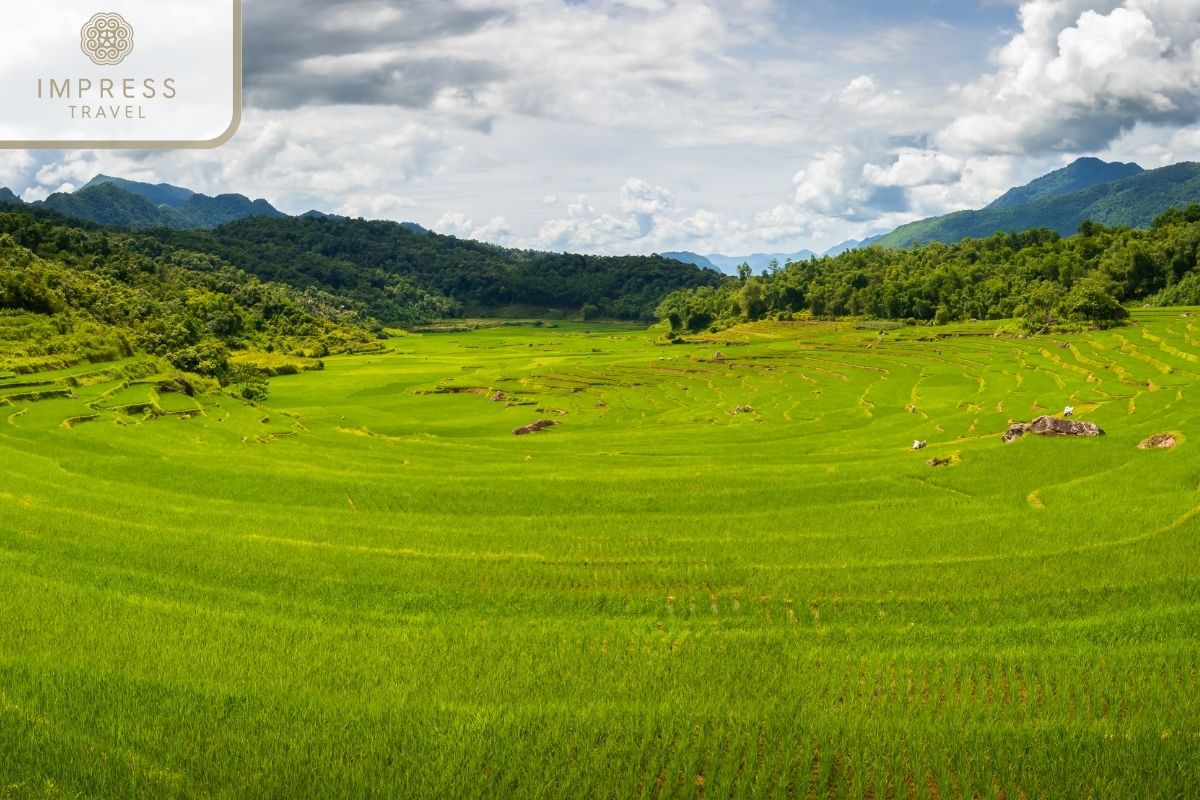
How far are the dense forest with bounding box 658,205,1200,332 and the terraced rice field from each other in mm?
89538

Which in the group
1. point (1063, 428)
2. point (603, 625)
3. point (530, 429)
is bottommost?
point (530, 429)

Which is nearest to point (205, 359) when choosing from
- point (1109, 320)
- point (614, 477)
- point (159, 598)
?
point (614, 477)

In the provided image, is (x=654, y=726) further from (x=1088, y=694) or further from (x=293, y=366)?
(x=293, y=366)

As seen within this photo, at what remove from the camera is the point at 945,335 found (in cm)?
10719

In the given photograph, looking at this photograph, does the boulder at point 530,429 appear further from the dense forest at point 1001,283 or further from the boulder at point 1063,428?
the dense forest at point 1001,283

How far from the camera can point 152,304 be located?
→ 3952 inches

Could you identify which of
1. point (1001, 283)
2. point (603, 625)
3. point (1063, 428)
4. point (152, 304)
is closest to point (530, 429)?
point (1063, 428)

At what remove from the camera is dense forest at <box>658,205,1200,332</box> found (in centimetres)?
11025

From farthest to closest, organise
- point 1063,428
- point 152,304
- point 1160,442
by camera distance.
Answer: point 152,304, point 1063,428, point 1160,442

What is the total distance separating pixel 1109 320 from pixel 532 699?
102 metres

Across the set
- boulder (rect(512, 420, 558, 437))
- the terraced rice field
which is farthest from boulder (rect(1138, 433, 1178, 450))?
boulder (rect(512, 420, 558, 437))

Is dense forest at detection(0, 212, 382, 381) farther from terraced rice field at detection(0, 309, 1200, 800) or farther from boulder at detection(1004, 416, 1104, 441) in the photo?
boulder at detection(1004, 416, 1104, 441)

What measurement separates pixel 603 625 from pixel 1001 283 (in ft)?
467

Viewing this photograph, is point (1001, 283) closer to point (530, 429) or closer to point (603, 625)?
point (530, 429)
